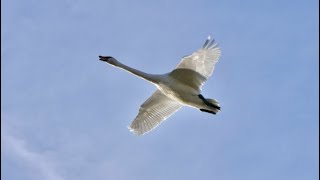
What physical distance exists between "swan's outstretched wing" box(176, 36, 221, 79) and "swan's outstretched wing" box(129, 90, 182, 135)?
7.24 ft

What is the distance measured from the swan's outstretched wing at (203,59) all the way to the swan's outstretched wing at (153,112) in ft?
7.24

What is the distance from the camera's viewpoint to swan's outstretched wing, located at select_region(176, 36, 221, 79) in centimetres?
3856

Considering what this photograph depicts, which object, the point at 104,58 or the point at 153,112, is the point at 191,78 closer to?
the point at 153,112

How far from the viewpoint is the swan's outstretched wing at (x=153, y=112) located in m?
40.7

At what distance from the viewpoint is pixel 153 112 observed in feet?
134

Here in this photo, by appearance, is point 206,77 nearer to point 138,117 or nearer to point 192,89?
point 192,89

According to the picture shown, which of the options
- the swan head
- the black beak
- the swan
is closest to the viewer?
the swan

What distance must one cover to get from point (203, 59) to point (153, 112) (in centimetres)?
314

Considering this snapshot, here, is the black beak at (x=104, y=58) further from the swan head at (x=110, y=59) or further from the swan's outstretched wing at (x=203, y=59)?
the swan's outstretched wing at (x=203, y=59)

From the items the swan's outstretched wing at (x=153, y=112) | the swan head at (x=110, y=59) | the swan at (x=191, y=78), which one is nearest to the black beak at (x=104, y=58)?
the swan head at (x=110, y=59)

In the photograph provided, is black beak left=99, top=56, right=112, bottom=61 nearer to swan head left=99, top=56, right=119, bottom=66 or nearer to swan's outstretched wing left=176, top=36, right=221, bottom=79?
swan head left=99, top=56, right=119, bottom=66

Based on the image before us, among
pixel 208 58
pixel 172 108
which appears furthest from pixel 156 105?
pixel 208 58

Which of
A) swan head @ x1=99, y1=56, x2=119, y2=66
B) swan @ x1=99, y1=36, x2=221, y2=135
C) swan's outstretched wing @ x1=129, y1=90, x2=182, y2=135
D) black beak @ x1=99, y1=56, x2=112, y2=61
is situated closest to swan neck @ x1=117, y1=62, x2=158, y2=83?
swan @ x1=99, y1=36, x2=221, y2=135

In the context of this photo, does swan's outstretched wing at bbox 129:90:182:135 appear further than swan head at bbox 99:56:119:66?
Yes
